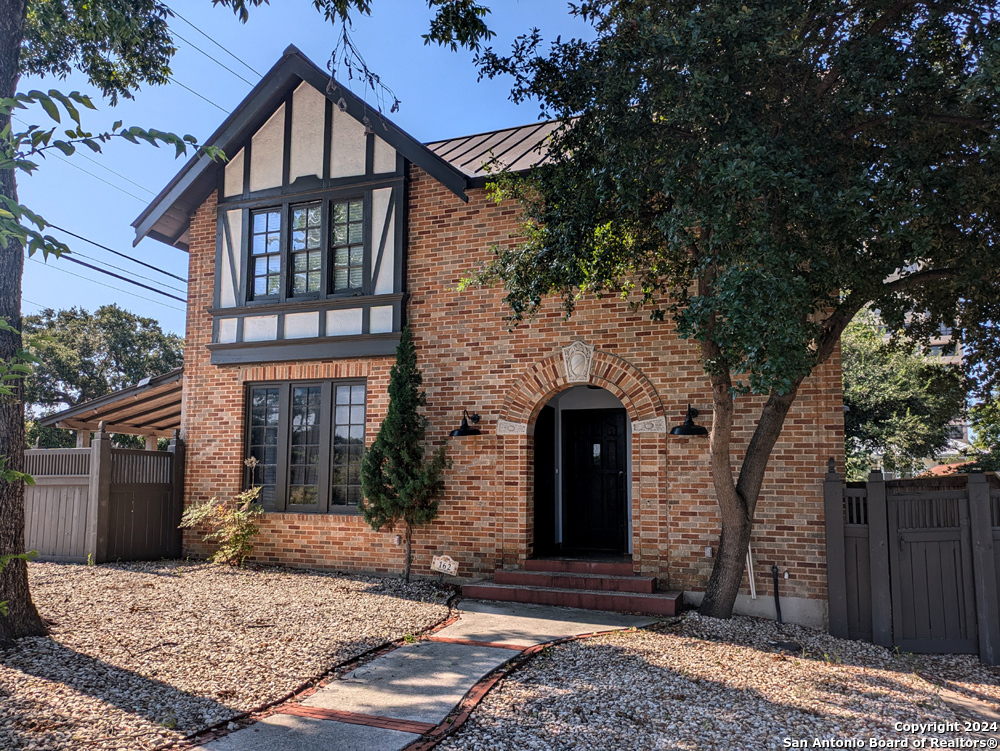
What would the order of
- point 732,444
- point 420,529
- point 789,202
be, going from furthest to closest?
point 420,529, point 732,444, point 789,202

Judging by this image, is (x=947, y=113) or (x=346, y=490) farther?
(x=346, y=490)

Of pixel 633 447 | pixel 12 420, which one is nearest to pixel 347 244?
pixel 633 447

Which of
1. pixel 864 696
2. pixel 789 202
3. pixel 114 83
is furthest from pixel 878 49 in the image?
pixel 114 83

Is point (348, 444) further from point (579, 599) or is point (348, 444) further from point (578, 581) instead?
point (579, 599)

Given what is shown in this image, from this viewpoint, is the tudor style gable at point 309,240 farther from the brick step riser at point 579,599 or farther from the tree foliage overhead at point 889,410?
the tree foliage overhead at point 889,410

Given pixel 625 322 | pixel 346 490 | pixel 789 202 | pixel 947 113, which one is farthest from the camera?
pixel 346 490

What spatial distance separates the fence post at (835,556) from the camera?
738 centimetres

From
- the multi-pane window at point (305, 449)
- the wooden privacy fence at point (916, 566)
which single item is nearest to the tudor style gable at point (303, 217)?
the multi-pane window at point (305, 449)

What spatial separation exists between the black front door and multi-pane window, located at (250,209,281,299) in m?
5.18

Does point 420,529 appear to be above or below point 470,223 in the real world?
below

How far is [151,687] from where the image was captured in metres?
4.98

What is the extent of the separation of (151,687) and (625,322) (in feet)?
21.3

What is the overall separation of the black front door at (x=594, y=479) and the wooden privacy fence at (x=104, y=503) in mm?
6294

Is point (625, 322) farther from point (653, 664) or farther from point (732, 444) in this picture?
point (653, 664)
